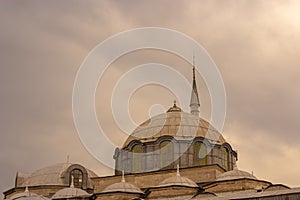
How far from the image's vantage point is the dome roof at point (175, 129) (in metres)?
42.6

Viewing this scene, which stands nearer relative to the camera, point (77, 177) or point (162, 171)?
point (162, 171)

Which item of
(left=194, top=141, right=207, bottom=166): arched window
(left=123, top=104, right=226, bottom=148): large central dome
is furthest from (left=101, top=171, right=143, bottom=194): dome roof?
(left=194, top=141, right=207, bottom=166): arched window

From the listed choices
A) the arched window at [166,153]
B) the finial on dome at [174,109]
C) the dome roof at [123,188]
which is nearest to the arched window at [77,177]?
the arched window at [166,153]

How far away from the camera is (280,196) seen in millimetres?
26844

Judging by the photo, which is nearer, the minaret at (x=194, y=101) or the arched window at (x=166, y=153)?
the arched window at (x=166, y=153)

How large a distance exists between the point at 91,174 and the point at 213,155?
11.4m

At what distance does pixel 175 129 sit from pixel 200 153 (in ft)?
8.30

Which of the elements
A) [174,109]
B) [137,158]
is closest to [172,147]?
[137,158]

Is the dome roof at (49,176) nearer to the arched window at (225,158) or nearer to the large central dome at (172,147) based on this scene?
the large central dome at (172,147)

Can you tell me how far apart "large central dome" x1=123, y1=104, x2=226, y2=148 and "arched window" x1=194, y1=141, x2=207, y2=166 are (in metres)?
0.68

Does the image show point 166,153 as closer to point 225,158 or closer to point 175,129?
point 175,129

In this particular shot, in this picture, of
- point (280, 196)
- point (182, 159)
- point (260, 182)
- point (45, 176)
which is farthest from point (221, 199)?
point (45, 176)

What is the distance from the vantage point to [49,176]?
1833 inches

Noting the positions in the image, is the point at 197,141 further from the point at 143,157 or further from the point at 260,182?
the point at 260,182
